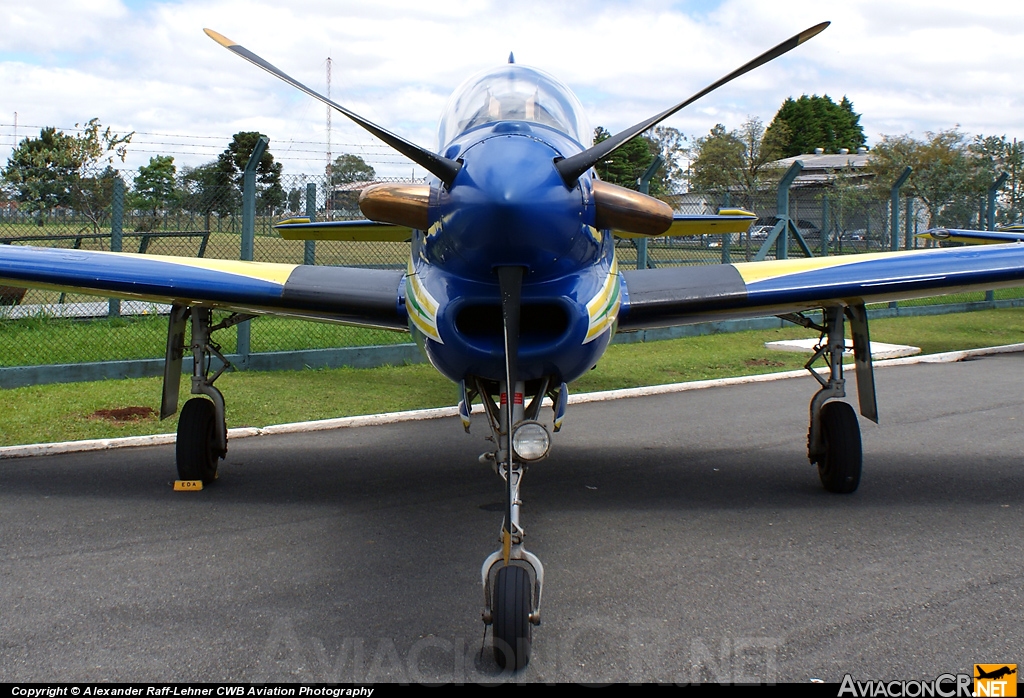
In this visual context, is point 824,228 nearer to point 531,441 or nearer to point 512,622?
point 531,441

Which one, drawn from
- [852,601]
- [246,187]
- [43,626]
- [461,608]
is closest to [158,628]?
[43,626]

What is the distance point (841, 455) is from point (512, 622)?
3279 mm

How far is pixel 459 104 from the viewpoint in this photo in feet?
15.7

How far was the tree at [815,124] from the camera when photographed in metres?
105

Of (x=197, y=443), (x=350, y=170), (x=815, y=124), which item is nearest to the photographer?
(x=197, y=443)

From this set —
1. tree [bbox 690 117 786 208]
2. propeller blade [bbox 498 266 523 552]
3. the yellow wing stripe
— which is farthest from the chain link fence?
tree [bbox 690 117 786 208]

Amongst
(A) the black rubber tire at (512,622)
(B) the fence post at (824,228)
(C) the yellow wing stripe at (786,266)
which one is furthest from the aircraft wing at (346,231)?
(B) the fence post at (824,228)

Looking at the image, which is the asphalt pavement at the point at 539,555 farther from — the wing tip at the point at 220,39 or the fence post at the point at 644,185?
the fence post at the point at 644,185

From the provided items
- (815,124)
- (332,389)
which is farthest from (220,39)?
(815,124)

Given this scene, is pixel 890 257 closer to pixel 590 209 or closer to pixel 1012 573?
pixel 1012 573

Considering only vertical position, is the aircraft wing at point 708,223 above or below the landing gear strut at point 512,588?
above

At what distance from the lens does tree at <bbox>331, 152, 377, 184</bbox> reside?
31.9ft

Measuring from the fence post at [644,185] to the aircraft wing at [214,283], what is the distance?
6.35 meters

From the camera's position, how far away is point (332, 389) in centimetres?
911
